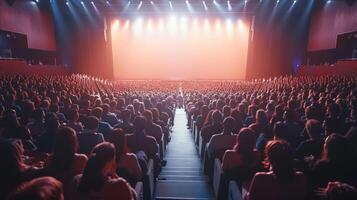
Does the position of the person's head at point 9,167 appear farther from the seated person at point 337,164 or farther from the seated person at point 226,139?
the seated person at point 226,139

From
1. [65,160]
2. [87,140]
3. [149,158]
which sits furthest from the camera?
[149,158]

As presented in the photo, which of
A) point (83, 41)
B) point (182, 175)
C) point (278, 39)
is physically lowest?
point (182, 175)

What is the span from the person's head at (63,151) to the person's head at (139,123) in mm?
1860

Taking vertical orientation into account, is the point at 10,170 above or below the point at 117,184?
above

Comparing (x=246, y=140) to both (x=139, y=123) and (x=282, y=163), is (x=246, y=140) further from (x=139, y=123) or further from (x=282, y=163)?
(x=139, y=123)

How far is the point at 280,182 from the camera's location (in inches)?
108

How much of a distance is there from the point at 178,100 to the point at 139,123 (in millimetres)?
12142

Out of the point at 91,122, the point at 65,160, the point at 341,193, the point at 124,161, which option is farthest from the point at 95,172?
the point at 91,122

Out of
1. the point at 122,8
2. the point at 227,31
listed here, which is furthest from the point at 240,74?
the point at 122,8

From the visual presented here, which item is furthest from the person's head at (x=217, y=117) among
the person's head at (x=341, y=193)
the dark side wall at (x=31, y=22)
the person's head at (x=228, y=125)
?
the dark side wall at (x=31, y=22)

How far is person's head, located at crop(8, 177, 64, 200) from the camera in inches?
56.7

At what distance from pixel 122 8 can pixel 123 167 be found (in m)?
22.1

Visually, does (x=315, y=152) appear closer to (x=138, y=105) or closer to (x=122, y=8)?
(x=138, y=105)

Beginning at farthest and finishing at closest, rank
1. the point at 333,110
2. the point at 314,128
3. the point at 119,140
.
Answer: the point at 333,110 → the point at 314,128 → the point at 119,140
